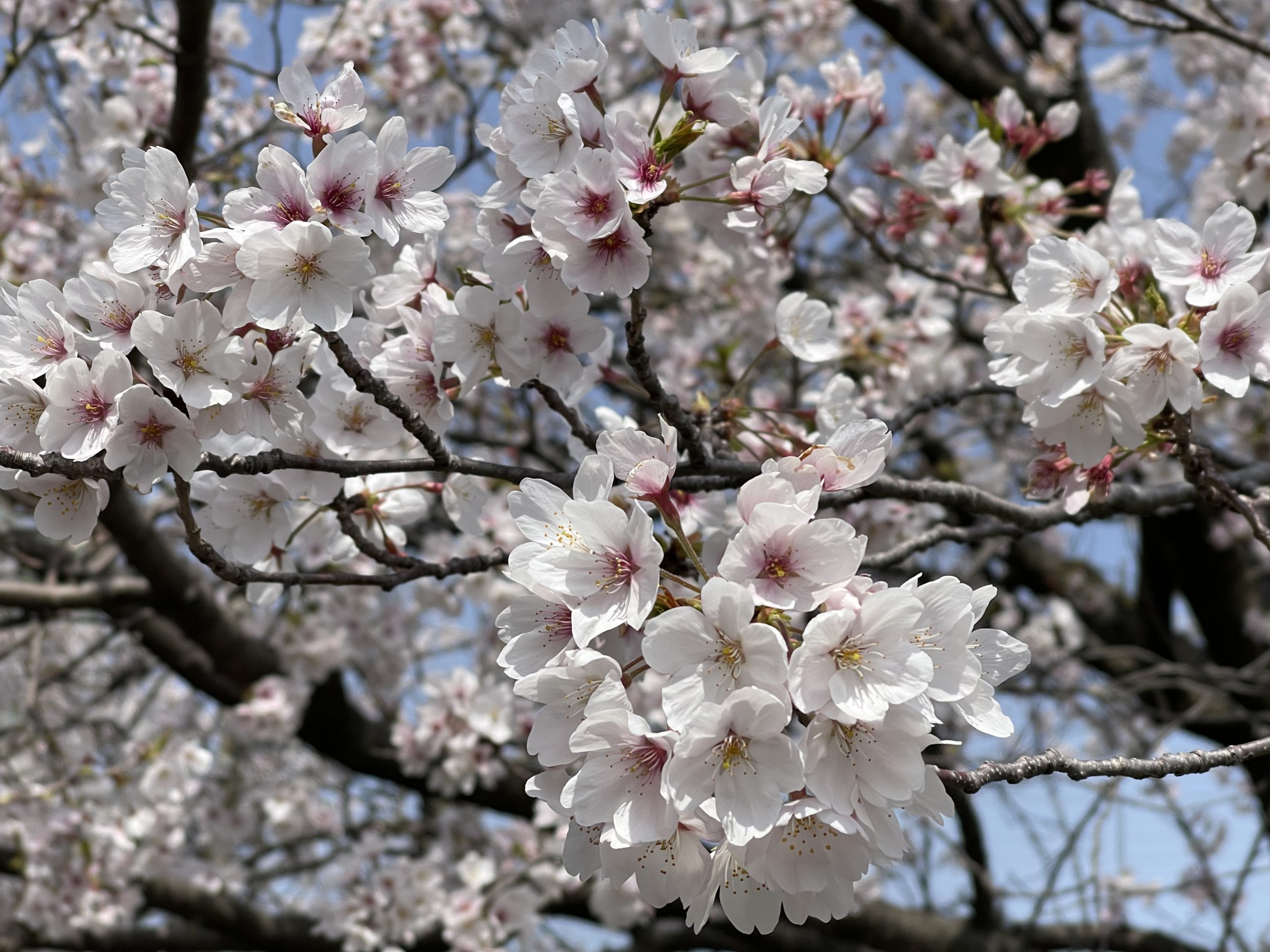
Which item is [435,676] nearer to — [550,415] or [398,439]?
[550,415]

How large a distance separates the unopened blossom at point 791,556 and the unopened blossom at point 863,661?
0.15 ft

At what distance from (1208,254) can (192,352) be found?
1426mm

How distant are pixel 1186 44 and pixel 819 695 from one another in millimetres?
5333

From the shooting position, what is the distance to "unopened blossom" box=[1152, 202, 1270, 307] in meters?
1.46

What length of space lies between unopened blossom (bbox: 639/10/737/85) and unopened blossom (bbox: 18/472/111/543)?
97 cm

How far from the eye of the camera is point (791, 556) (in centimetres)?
108

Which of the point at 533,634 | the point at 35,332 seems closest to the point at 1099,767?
the point at 533,634

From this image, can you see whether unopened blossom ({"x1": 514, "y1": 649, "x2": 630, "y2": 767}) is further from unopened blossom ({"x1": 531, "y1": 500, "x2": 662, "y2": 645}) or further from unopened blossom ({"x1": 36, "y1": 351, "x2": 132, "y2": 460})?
unopened blossom ({"x1": 36, "y1": 351, "x2": 132, "y2": 460})

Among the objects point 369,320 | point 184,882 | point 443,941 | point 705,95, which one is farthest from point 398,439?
point 184,882

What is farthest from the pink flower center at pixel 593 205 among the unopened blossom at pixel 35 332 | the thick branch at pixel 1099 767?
the thick branch at pixel 1099 767

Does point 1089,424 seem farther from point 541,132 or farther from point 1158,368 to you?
point 541,132

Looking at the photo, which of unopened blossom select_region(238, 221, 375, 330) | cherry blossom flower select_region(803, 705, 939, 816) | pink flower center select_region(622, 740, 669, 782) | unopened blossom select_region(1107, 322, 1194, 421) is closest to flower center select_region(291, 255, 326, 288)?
unopened blossom select_region(238, 221, 375, 330)

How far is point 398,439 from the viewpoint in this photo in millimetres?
1619

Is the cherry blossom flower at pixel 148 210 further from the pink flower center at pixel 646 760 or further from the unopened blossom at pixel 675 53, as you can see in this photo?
the pink flower center at pixel 646 760
